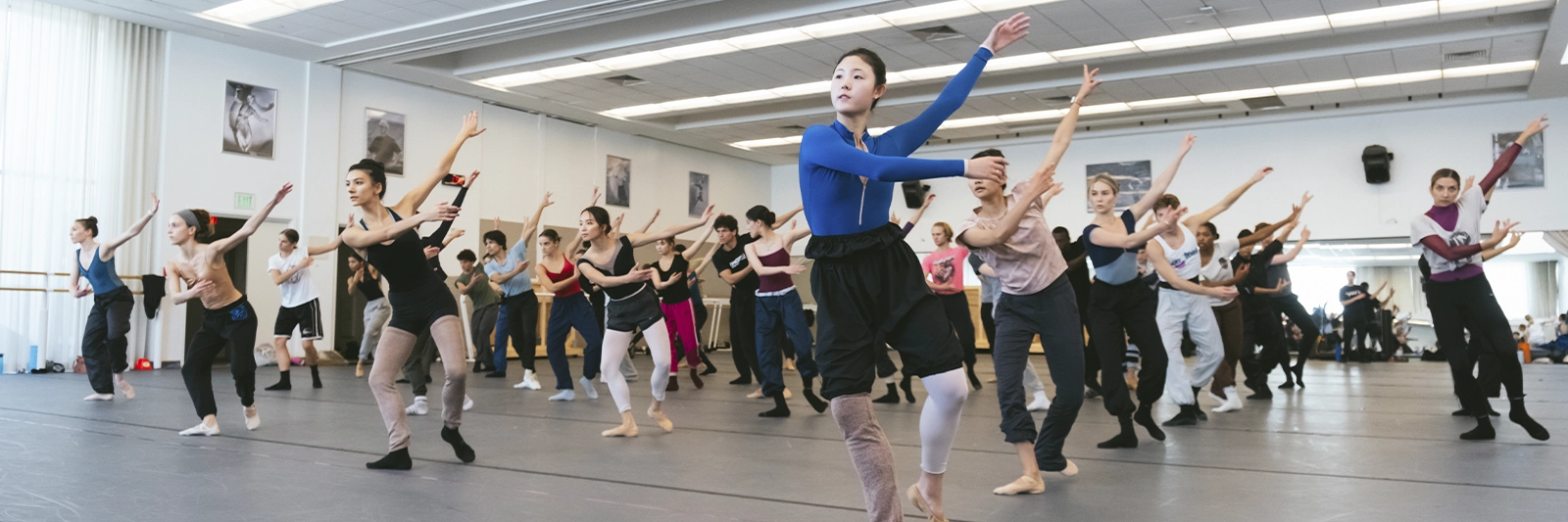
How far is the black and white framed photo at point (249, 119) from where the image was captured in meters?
13.4

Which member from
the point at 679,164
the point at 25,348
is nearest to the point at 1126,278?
the point at 25,348

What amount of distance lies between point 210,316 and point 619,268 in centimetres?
248

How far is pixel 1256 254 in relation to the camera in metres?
9.06

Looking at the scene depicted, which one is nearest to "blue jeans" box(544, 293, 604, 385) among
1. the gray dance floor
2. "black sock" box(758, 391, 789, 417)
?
the gray dance floor

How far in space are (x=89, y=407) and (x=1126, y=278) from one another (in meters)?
7.40

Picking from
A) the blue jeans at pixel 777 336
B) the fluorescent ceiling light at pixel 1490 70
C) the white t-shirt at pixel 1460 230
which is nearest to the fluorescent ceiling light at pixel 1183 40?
the fluorescent ceiling light at pixel 1490 70

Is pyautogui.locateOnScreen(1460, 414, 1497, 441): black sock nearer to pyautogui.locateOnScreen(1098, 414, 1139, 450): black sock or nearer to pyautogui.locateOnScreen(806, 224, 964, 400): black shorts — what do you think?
pyautogui.locateOnScreen(1098, 414, 1139, 450): black sock

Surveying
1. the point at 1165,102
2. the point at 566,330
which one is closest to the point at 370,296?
the point at 566,330

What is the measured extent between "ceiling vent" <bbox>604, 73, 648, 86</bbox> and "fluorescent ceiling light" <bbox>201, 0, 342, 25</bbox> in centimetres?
466

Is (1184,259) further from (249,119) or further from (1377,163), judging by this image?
(1377,163)

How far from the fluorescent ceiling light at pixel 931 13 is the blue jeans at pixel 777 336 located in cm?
550

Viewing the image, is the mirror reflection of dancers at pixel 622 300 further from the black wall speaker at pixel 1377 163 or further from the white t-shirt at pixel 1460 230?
the black wall speaker at pixel 1377 163

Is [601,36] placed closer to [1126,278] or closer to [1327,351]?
[1126,278]

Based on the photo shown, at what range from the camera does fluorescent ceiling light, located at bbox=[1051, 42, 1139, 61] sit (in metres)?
13.5
